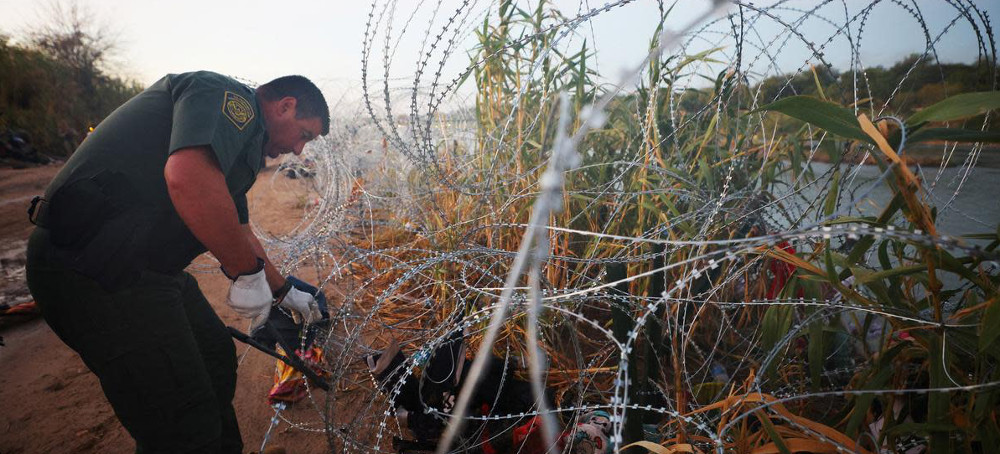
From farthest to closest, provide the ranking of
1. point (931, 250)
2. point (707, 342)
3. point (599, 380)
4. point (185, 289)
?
point (707, 342) → point (599, 380) → point (185, 289) → point (931, 250)

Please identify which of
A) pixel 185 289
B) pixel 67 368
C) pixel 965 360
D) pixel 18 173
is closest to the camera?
pixel 965 360

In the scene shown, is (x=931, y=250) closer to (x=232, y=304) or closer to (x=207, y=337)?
(x=232, y=304)

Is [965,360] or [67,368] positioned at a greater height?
[965,360]

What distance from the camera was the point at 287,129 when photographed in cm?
210

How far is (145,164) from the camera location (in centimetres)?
156

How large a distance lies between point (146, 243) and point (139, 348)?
36 cm

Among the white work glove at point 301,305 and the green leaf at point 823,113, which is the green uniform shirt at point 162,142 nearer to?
the white work glove at point 301,305

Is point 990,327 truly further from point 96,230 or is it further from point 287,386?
point 287,386

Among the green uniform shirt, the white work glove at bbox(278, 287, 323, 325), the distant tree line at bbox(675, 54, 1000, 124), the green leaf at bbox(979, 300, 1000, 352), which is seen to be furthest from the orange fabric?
the green leaf at bbox(979, 300, 1000, 352)

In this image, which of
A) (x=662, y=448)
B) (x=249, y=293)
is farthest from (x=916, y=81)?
(x=249, y=293)

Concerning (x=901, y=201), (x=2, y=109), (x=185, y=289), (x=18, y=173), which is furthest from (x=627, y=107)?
(x=2, y=109)

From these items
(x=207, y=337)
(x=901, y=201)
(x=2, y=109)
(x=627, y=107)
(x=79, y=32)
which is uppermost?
(x=79, y=32)

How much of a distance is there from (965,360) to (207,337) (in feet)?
9.00

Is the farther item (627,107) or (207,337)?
(627,107)
